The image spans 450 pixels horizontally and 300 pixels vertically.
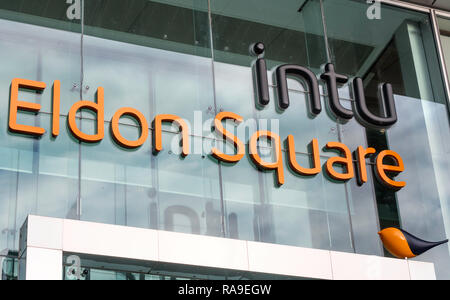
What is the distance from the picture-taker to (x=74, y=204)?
11844mm

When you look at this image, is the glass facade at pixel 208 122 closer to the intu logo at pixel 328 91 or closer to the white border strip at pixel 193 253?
the intu logo at pixel 328 91

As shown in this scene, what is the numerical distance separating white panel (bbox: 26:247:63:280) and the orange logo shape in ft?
16.6

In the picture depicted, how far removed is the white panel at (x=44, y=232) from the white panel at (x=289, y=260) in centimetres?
273

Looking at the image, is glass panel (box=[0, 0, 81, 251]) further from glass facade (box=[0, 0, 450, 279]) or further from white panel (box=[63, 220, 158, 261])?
white panel (box=[63, 220, 158, 261])

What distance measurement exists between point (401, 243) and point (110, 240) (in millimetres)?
4592

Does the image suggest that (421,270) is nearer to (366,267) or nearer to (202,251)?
(366,267)

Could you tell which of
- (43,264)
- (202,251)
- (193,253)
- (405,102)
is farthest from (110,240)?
(405,102)

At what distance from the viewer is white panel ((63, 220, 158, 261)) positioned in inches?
451

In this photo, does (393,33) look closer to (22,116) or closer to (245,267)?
(245,267)

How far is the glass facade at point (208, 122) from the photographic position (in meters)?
12.1

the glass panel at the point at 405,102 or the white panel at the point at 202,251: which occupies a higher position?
the glass panel at the point at 405,102

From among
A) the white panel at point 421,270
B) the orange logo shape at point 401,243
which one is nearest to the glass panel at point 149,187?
the orange logo shape at point 401,243

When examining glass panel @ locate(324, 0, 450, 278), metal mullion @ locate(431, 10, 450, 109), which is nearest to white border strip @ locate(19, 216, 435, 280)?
glass panel @ locate(324, 0, 450, 278)

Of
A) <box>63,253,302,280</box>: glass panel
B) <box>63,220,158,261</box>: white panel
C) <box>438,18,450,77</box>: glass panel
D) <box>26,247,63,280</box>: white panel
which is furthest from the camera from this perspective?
<box>438,18,450,77</box>: glass panel
